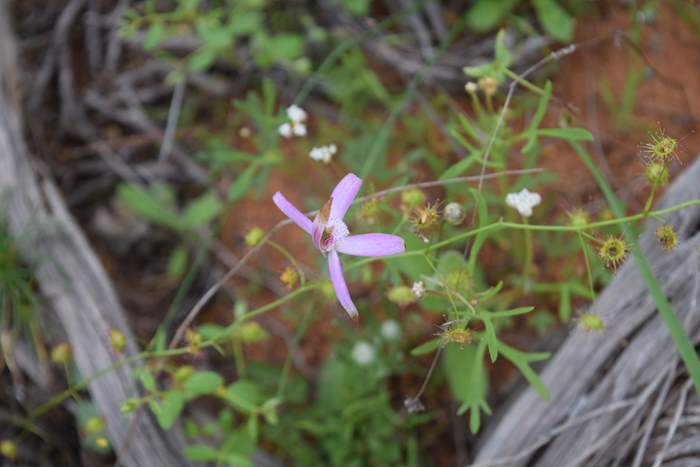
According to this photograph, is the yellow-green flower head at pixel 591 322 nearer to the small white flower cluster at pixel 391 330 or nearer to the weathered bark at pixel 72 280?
the small white flower cluster at pixel 391 330

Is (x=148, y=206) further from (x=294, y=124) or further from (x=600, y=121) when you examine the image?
(x=600, y=121)

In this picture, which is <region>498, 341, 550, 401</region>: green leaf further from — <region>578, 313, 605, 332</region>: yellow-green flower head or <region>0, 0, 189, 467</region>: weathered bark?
<region>0, 0, 189, 467</region>: weathered bark

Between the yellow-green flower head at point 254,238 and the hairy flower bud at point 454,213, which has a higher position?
the hairy flower bud at point 454,213

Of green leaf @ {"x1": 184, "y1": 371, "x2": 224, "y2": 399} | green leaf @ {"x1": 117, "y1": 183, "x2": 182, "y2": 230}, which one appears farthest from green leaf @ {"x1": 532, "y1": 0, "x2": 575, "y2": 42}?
green leaf @ {"x1": 184, "y1": 371, "x2": 224, "y2": 399}

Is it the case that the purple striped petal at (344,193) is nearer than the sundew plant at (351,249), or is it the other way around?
the purple striped petal at (344,193)

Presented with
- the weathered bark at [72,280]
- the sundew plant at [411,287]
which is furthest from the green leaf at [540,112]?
the weathered bark at [72,280]

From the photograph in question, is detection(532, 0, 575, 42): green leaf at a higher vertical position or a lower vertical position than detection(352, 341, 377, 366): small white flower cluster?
higher
